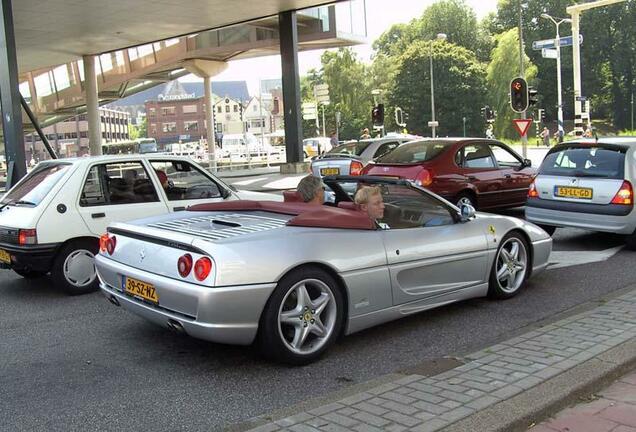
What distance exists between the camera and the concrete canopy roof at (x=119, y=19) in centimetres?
2238

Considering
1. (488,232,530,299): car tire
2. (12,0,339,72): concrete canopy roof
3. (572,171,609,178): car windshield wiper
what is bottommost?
(488,232,530,299): car tire

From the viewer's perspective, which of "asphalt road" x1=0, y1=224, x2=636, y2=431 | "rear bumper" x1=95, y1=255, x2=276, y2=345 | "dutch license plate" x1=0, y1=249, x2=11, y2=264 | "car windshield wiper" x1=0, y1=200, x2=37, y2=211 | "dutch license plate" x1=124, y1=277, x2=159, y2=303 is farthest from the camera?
"car windshield wiper" x1=0, y1=200, x2=37, y2=211

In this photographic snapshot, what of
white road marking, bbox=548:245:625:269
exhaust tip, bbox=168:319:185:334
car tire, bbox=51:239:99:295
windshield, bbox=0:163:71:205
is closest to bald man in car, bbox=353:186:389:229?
exhaust tip, bbox=168:319:185:334

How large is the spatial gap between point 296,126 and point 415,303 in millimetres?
21344

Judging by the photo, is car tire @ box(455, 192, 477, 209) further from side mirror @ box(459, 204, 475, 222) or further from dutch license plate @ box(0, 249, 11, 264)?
dutch license plate @ box(0, 249, 11, 264)

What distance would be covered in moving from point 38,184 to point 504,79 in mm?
75759

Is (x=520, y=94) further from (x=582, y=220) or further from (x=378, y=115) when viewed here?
(x=582, y=220)

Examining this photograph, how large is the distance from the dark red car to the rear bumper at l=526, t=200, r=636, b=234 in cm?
156

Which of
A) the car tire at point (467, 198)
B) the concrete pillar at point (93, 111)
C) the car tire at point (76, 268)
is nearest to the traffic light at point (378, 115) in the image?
the car tire at point (467, 198)

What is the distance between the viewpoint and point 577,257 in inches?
317

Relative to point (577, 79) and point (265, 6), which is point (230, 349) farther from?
point (577, 79)

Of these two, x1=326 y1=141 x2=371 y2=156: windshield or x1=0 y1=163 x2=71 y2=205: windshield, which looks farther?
x1=326 y1=141 x2=371 y2=156: windshield

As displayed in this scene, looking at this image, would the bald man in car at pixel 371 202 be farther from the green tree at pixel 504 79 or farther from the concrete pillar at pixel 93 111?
the green tree at pixel 504 79

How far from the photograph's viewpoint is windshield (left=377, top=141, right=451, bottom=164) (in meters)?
10.7
